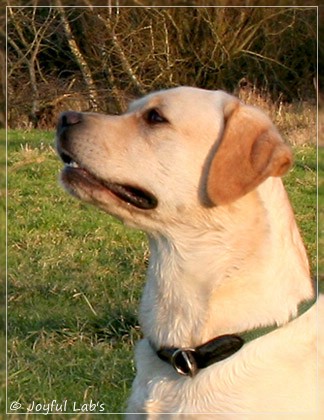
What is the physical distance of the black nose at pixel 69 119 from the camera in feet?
12.3

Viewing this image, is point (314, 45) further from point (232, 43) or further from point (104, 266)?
point (104, 266)

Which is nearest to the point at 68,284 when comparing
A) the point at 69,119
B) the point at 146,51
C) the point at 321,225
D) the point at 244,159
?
the point at 146,51

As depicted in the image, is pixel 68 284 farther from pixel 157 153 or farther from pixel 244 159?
pixel 244 159

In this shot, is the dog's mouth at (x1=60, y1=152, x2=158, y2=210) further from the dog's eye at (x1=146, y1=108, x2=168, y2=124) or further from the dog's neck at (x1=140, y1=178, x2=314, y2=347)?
the dog's eye at (x1=146, y1=108, x2=168, y2=124)

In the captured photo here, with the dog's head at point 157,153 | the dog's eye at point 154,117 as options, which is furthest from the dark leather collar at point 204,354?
the dog's eye at point 154,117

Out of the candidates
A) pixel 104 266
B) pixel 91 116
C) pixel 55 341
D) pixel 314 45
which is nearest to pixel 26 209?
pixel 104 266

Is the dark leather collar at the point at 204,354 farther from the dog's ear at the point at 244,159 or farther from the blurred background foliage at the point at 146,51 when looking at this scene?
the blurred background foliage at the point at 146,51

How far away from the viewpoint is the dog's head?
365 centimetres

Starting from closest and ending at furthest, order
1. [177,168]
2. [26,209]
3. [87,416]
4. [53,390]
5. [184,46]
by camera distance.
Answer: [177,168] → [87,416] → [53,390] → [184,46] → [26,209]

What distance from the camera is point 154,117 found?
376 centimetres

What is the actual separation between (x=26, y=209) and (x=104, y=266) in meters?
1.51

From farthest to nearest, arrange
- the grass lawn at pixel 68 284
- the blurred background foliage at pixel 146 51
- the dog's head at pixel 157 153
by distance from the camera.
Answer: the blurred background foliage at pixel 146 51 < the grass lawn at pixel 68 284 < the dog's head at pixel 157 153

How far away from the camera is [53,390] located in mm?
4941

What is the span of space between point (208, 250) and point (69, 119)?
725 mm
